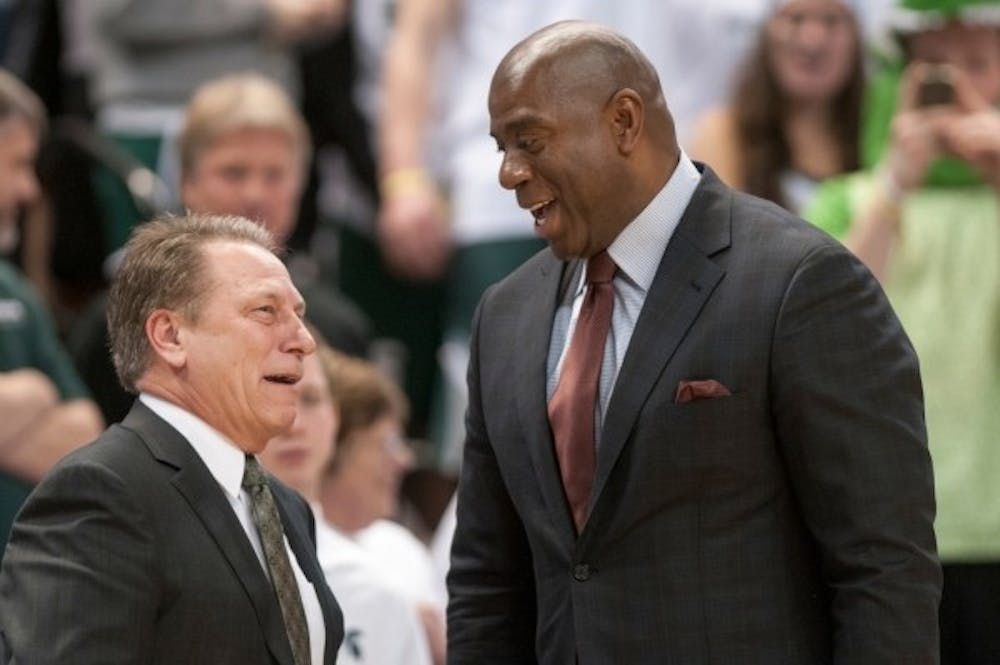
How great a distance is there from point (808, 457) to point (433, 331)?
392cm

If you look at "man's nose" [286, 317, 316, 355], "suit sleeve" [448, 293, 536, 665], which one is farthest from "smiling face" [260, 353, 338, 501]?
"man's nose" [286, 317, 316, 355]

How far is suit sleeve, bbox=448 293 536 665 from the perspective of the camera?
13.9ft

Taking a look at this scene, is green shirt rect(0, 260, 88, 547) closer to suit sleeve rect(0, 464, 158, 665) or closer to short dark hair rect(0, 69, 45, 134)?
short dark hair rect(0, 69, 45, 134)

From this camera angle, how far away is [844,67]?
6785 mm

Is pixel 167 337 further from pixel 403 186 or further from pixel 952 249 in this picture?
pixel 403 186

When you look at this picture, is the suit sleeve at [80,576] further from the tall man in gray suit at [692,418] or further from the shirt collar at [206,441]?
the tall man in gray suit at [692,418]

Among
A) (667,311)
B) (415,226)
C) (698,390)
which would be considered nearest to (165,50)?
(415,226)

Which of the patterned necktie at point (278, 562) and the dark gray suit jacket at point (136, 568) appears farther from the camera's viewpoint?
the patterned necktie at point (278, 562)

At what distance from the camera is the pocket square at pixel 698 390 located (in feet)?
12.5

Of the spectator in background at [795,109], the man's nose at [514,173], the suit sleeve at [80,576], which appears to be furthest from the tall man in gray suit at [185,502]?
the spectator in background at [795,109]

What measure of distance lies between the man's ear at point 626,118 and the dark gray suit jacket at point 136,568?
91 centimetres

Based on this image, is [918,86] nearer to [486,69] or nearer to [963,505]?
[963,505]

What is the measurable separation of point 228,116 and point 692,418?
288cm

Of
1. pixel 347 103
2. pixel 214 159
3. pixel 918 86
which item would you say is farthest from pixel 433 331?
pixel 918 86
